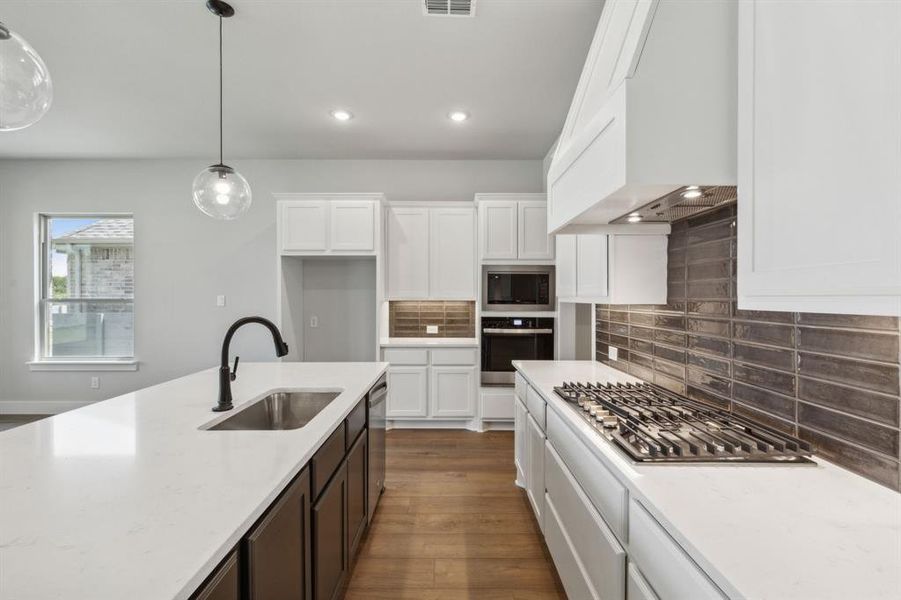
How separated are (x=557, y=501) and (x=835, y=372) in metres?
1.13

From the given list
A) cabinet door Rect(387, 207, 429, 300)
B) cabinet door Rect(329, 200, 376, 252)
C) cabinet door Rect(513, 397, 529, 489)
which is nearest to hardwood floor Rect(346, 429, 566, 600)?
cabinet door Rect(513, 397, 529, 489)

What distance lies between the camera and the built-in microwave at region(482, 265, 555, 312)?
3809 mm

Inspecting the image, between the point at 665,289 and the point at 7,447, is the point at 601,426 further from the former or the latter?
the point at 7,447

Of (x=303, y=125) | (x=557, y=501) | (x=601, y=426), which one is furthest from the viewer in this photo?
(x=303, y=125)

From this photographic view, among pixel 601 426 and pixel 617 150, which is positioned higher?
pixel 617 150

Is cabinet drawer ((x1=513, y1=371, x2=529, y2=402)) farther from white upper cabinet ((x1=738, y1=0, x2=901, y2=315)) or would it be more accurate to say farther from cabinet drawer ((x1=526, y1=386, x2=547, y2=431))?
white upper cabinet ((x1=738, y1=0, x2=901, y2=315))

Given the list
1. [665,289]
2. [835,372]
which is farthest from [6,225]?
[835,372]

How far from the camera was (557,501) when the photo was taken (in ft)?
5.74

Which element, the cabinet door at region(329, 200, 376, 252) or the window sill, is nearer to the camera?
the cabinet door at region(329, 200, 376, 252)

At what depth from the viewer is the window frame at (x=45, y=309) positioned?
4387 mm

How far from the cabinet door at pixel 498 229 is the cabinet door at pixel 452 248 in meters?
0.18

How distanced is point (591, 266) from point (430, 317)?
2.16m

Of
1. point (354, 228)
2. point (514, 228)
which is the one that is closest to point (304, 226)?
point (354, 228)

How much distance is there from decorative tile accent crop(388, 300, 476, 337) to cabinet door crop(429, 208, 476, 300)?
0.31 metres
